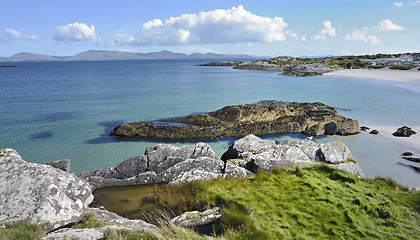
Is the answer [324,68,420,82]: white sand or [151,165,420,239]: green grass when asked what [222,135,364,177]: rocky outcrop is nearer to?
[151,165,420,239]: green grass

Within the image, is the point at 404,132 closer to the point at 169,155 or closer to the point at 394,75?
the point at 169,155

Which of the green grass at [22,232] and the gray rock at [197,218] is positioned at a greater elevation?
the green grass at [22,232]

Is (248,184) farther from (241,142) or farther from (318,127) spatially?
(318,127)

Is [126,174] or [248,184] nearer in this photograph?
[248,184]

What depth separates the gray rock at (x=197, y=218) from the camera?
7463mm

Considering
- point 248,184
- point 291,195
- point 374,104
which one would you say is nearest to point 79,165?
point 248,184

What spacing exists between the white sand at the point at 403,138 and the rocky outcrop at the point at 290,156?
10.6 m

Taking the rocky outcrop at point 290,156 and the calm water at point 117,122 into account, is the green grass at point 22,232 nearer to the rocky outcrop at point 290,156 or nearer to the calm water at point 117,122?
the rocky outcrop at point 290,156

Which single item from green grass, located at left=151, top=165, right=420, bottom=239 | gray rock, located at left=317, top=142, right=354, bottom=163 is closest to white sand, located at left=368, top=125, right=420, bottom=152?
gray rock, located at left=317, top=142, right=354, bottom=163

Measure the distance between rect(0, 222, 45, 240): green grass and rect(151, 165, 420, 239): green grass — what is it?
4.43m

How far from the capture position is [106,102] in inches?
1726

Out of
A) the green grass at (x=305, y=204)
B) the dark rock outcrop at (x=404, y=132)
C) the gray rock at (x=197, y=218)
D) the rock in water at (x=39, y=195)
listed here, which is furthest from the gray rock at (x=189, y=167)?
the dark rock outcrop at (x=404, y=132)

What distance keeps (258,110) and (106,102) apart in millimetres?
28931

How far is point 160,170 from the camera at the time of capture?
13.6 metres
